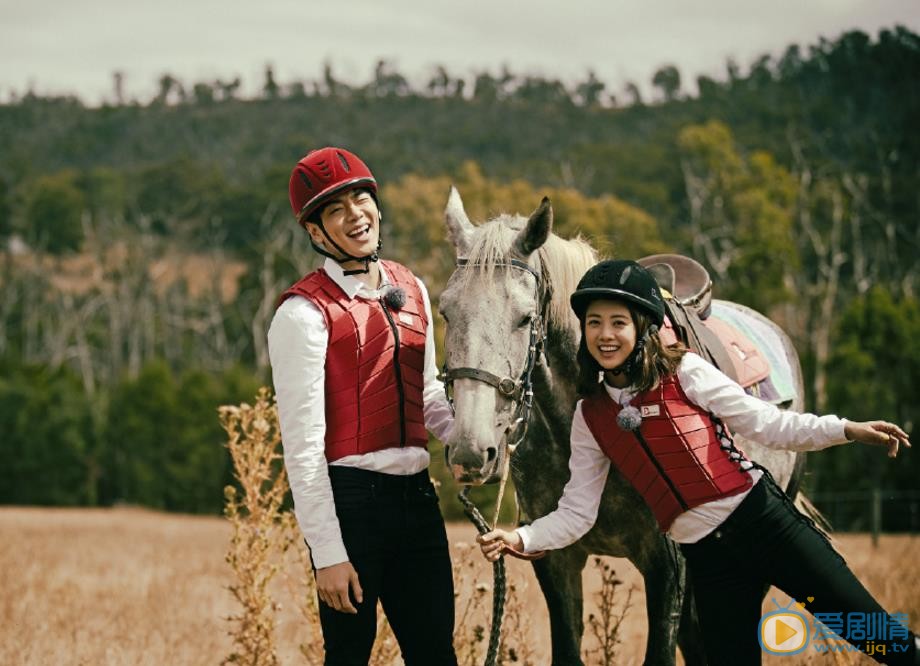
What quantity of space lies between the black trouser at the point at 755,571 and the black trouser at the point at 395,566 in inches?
33.6

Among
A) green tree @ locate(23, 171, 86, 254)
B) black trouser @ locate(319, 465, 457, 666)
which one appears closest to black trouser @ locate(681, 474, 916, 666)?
black trouser @ locate(319, 465, 457, 666)

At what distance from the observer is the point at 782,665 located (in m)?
5.80

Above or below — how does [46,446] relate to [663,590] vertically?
below

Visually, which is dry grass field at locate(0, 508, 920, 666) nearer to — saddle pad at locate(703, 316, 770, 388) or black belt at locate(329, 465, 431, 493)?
saddle pad at locate(703, 316, 770, 388)

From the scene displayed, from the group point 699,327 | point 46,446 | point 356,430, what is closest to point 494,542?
point 356,430

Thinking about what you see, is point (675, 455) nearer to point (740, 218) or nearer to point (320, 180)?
point (320, 180)

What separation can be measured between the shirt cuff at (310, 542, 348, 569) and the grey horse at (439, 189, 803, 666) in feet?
1.35

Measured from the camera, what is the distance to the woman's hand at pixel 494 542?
10.6 feet

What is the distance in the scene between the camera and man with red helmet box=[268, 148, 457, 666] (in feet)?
10.0

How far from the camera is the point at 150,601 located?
9000 millimetres

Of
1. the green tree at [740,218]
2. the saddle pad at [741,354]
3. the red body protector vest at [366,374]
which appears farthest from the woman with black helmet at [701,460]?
the green tree at [740,218]

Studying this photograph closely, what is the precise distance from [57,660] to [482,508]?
1544 cm

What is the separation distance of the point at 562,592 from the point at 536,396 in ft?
2.80

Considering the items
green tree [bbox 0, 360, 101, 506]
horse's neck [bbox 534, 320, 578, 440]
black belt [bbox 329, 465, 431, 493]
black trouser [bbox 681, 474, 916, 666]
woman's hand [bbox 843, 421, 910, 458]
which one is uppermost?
horse's neck [bbox 534, 320, 578, 440]
